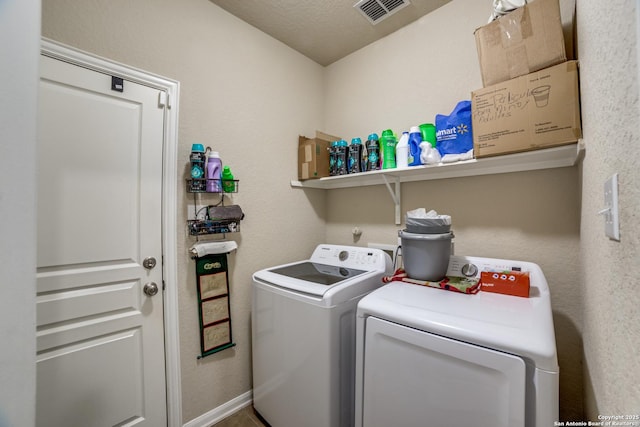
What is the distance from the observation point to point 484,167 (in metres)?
1.59

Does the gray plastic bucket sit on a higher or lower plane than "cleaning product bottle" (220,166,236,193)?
lower

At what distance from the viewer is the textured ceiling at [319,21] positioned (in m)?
1.80

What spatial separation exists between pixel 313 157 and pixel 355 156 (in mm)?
356

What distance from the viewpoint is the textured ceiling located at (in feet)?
5.90

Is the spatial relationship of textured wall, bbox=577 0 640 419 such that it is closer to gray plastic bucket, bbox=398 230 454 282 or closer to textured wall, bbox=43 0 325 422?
gray plastic bucket, bbox=398 230 454 282

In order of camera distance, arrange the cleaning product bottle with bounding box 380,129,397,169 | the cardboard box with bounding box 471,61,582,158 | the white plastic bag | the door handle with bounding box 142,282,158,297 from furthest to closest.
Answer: the cleaning product bottle with bounding box 380,129,397,169 < the door handle with bounding box 142,282,158,297 < the white plastic bag < the cardboard box with bounding box 471,61,582,158

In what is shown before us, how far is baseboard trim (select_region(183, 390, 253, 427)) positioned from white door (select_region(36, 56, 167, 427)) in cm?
22

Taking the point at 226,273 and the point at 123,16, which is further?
the point at 226,273

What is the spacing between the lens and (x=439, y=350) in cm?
92

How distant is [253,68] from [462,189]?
1.77 metres

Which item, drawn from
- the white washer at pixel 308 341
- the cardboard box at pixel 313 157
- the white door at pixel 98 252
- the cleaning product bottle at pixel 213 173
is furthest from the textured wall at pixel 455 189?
the white door at pixel 98 252

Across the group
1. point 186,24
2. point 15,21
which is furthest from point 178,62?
point 15,21

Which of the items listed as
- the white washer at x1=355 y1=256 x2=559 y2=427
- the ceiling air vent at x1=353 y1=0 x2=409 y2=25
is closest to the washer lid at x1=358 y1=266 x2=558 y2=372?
the white washer at x1=355 y1=256 x2=559 y2=427

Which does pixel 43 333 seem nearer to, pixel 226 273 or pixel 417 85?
pixel 226 273
